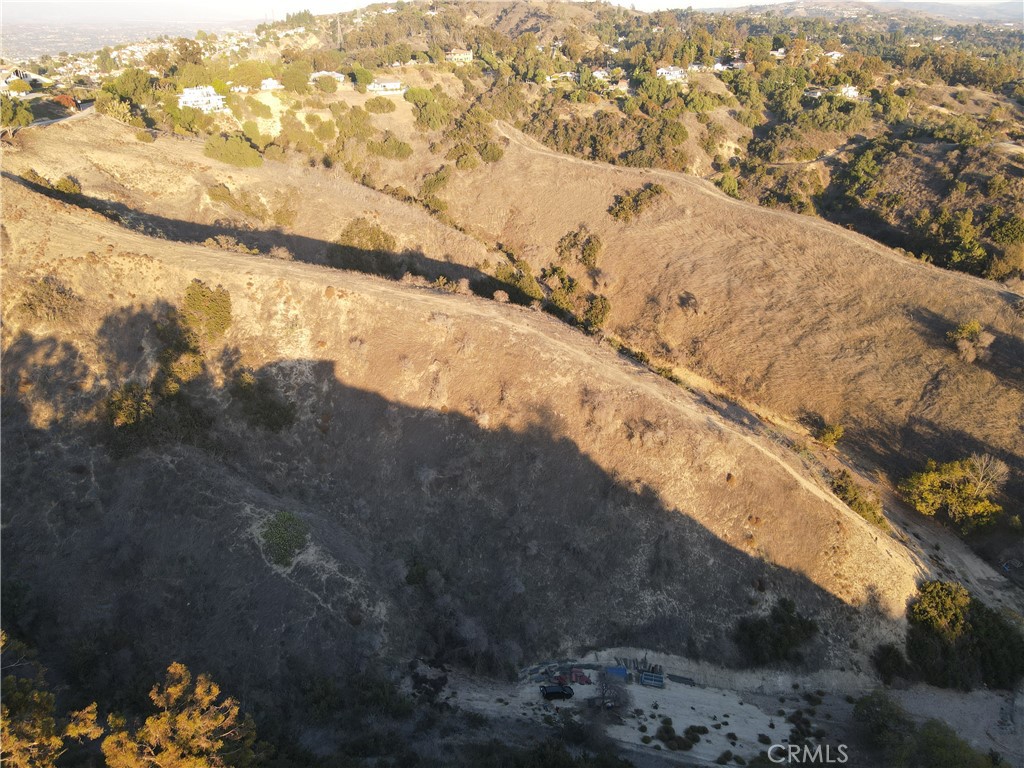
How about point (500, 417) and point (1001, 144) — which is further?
point (1001, 144)

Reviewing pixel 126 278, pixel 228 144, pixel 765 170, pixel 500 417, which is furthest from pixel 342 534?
pixel 765 170

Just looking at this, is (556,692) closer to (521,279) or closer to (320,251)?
(521,279)

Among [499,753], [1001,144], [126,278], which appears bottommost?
[499,753]

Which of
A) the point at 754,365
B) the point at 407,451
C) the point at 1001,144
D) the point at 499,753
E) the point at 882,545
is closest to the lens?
the point at 499,753

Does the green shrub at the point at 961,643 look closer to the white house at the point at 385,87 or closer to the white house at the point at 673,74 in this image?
the white house at the point at 385,87

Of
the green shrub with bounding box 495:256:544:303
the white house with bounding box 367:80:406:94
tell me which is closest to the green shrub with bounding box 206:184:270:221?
the green shrub with bounding box 495:256:544:303

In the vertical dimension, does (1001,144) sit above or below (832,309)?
above

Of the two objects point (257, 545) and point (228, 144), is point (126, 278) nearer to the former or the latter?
point (257, 545)
